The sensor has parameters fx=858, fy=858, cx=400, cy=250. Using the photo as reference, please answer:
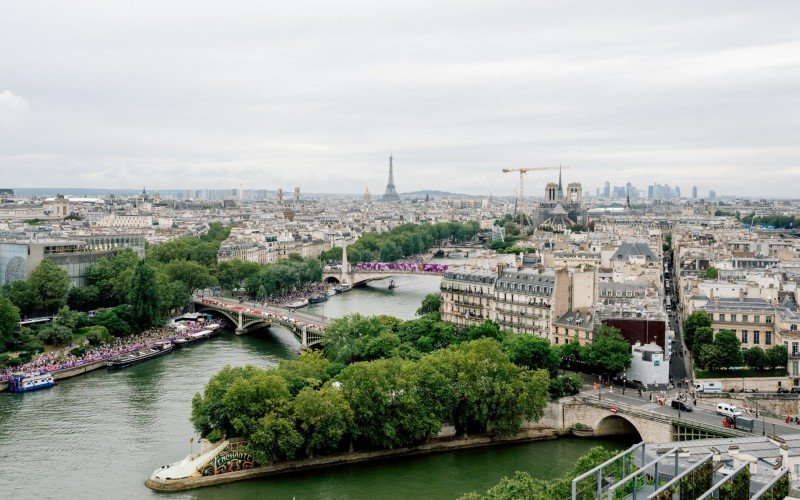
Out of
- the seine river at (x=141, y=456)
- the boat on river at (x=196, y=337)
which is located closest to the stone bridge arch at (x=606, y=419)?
the seine river at (x=141, y=456)

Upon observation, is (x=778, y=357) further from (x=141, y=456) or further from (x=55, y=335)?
(x=55, y=335)

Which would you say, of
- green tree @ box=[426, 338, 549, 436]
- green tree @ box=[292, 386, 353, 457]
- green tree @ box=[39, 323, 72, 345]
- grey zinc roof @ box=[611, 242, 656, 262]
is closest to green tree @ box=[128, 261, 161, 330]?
green tree @ box=[39, 323, 72, 345]

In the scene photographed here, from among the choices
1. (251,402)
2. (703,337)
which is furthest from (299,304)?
(251,402)

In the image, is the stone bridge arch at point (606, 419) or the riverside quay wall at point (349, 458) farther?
the stone bridge arch at point (606, 419)

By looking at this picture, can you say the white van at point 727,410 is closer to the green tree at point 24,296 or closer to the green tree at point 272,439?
the green tree at point 272,439

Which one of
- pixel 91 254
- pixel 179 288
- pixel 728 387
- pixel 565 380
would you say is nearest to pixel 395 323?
pixel 565 380

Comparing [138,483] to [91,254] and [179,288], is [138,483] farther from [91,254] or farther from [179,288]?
[91,254]
